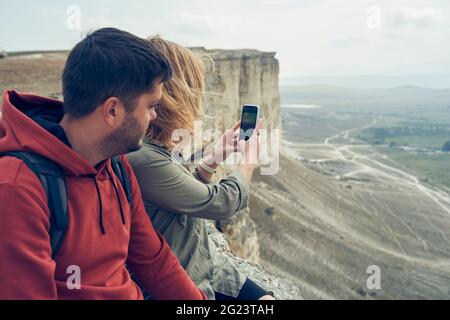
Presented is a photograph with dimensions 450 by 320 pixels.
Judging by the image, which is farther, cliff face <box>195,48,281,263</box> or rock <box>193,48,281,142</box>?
rock <box>193,48,281,142</box>

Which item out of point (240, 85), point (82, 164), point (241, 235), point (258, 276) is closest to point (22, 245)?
point (82, 164)

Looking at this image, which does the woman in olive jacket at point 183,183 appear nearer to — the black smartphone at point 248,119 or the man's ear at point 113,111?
the black smartphone at point 248,119

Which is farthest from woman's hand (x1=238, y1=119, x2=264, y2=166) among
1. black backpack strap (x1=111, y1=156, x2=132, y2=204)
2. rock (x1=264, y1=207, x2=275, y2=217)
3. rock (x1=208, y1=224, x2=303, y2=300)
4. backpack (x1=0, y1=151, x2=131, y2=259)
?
rock (x1=264, y1=207, x2=275, y2=217)

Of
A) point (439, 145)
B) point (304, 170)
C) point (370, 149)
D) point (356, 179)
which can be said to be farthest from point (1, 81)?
point (439, 145)

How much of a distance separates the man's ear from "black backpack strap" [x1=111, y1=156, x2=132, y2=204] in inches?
15.2

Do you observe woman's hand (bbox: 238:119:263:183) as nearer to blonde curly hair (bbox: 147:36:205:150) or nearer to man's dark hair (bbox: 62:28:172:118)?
blonde curly hair (bbox: 147:36:205:150)

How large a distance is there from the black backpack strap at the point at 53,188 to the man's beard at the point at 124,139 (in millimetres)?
315

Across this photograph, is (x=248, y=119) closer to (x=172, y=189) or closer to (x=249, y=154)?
(x=249, y=154)

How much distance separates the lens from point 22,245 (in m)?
1.76

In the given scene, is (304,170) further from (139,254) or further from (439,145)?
(439,145)

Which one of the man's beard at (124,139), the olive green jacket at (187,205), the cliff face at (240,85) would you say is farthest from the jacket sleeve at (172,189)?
the cliff face at (240,85)

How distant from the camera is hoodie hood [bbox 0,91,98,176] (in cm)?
194

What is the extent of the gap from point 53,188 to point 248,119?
1.77 metres
